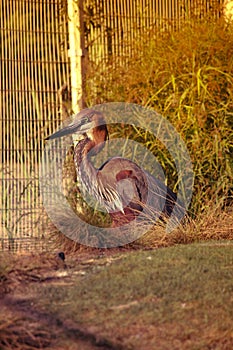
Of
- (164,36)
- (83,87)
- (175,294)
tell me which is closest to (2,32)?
(83,87)

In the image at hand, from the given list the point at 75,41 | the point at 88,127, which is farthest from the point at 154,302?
the point at 75,41

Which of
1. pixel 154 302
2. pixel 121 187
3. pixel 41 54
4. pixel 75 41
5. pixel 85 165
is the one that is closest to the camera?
pixel 154 302

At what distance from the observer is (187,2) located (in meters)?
10.1

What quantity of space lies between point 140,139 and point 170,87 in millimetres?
658

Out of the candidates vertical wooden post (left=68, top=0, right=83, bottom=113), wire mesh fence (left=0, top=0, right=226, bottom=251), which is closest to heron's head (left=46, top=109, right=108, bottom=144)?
wire mesh fence (left=0, top=0, right=226, bottom=251)

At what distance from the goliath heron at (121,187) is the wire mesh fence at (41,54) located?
92 cm

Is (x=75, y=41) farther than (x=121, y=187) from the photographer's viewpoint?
Yes

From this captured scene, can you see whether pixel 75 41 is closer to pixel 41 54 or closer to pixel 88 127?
pixel 41 54

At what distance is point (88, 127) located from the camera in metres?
8.17

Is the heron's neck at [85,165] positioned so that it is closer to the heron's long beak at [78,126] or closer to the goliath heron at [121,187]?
the goliath heron at [121,187]

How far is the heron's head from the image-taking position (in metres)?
8.13

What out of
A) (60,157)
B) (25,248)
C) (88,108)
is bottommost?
(25,248)

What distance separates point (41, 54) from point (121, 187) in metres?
2.56

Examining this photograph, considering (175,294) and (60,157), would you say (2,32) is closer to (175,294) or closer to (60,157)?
(60,157)
